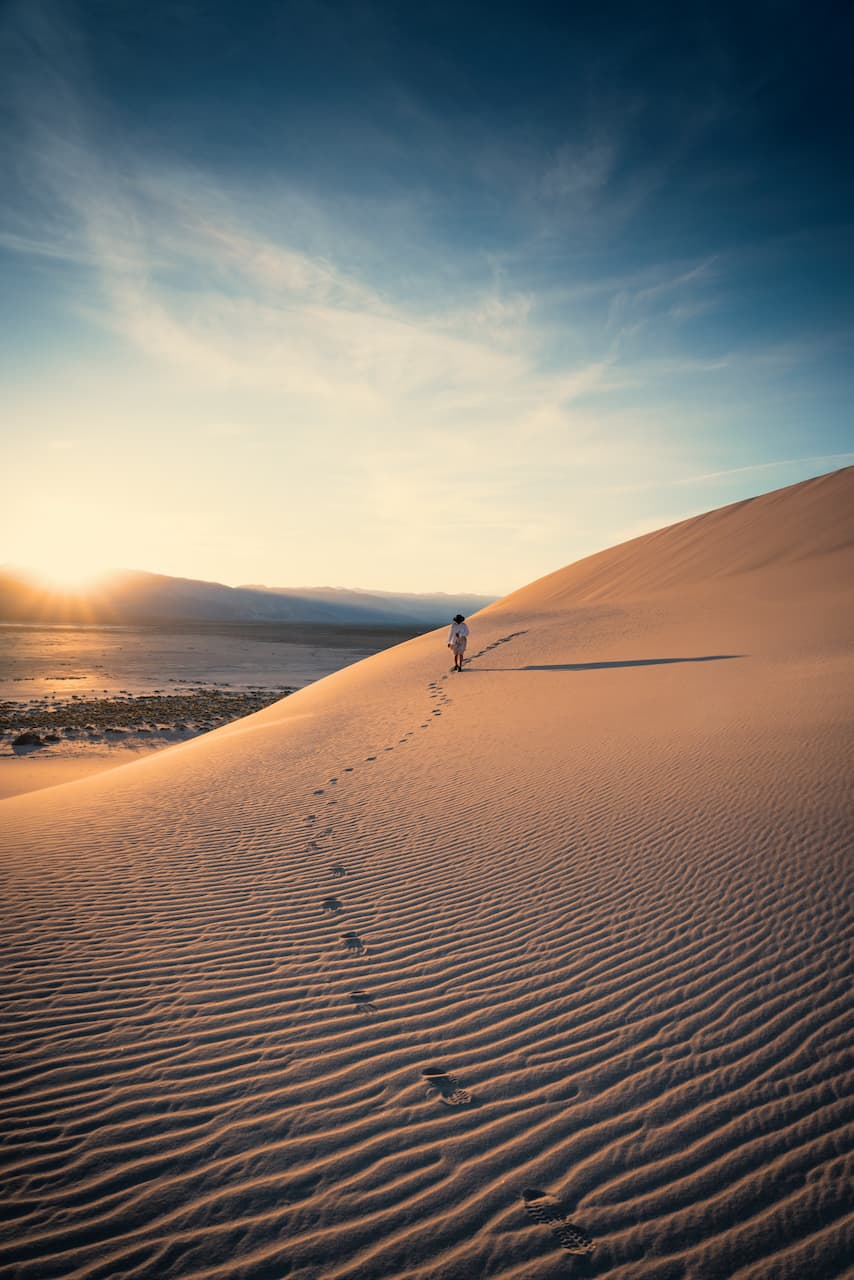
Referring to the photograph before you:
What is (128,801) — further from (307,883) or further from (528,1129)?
(528,1129)

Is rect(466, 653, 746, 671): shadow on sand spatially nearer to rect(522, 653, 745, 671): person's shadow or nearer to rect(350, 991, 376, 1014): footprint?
rect(522, 653, 745, 671): person's shadow

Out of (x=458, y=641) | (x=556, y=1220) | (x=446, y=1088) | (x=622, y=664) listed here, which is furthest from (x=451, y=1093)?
(x=458, y=641)

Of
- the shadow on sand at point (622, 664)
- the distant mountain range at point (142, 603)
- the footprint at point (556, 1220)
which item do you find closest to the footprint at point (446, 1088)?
the footprint at point (556, 1220)

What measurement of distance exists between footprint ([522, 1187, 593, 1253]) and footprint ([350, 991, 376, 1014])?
1.38m

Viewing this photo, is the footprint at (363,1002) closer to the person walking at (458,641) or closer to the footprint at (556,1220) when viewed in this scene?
the footprint at (556,1220)

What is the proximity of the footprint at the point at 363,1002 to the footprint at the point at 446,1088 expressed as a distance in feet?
1.98

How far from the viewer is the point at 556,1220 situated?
2418 millimetres

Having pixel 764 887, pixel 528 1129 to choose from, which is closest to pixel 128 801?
pixel 528 1129

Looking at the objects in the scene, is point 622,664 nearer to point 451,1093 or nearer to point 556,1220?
point 451,1093

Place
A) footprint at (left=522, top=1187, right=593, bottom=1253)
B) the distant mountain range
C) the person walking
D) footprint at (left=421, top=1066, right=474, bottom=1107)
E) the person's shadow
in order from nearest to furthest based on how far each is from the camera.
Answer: footprint at (left=522, top=1187, right=593, bottom=1253) < footprint at (left=421, top=1066, right=474, bottom=1107) < the person's shadow < the person walking < the distant mountain range

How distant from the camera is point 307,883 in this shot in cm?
539

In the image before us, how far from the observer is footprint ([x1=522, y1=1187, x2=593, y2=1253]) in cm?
231

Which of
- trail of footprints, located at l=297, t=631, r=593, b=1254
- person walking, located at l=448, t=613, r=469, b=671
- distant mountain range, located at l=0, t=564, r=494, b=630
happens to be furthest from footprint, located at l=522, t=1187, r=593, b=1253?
distant mountain range, located at l=0, t=564, r=494, b=630

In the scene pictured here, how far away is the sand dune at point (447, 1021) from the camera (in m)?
2.41
